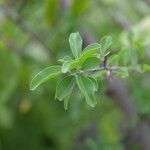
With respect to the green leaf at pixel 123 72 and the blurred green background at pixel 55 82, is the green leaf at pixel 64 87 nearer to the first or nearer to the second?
the green leaf at pixel 123 72

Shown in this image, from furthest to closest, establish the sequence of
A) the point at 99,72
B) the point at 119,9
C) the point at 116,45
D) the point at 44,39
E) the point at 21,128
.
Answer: the point at 21,128
the point at 119,9
the point at 44,39
the point at 116,45
the point at 99,72

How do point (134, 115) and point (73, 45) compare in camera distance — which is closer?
point (73, 45)

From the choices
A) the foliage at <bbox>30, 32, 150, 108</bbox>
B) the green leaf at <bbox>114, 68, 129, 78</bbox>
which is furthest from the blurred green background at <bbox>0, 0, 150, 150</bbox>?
the foliage at <bbox>30, 32, 150, 108</bbox>

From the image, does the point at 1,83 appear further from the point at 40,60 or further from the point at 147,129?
the point at 147,129

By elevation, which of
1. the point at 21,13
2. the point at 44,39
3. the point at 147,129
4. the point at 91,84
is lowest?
the point at 91,84

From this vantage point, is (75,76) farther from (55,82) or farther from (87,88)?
(55,82)

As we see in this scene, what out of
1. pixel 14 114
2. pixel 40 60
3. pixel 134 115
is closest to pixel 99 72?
pixel 134 115

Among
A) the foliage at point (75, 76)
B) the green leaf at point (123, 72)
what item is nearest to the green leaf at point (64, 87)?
the foliage at point (75, 76)

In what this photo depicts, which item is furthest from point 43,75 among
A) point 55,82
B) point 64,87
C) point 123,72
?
point 55,82
